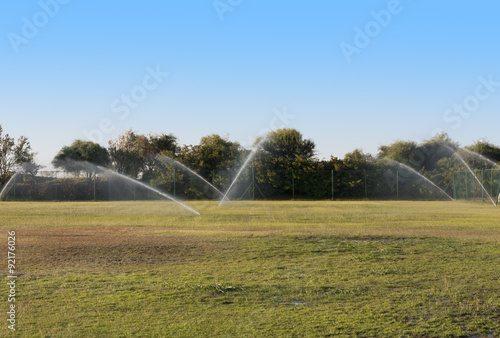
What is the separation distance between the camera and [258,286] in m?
7.15

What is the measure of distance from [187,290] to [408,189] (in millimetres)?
38784

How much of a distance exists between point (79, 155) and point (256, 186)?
98.8ft

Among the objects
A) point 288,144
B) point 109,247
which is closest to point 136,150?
point 288,144

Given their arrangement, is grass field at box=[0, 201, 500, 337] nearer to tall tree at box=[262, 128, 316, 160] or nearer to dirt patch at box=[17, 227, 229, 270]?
dirt patch at box=[17, 227, 229, 270]

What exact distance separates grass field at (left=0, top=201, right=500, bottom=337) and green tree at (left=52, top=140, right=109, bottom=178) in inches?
1975

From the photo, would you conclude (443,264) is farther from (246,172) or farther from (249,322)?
(246,172)

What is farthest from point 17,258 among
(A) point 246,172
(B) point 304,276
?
(A) point 246,172

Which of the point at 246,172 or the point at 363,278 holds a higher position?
the point at 246,172

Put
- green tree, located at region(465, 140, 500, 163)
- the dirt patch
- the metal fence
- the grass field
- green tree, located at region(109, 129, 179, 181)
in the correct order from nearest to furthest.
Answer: the grass field
the dirt patch
the metal fence
green tree, located at region(465, 140, 500, 163)
green tree, located at region(109, 129, 179, 181)

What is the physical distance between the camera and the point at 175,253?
10.5 m

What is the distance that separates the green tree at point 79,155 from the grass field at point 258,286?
50166 mm

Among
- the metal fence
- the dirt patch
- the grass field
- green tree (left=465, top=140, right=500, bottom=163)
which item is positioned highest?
green tree (left=465, top=140, right=500, bottom=163)

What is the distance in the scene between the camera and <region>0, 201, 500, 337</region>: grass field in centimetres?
532

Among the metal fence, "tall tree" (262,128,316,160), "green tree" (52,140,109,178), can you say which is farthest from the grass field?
"green tree" (52,140,109,178)
